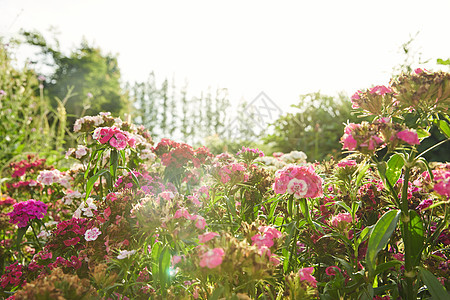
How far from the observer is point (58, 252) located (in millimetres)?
1763

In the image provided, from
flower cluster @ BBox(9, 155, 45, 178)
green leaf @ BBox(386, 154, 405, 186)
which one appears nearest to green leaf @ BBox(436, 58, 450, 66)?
green leaf @ BBox(386, 154, 405, 186)

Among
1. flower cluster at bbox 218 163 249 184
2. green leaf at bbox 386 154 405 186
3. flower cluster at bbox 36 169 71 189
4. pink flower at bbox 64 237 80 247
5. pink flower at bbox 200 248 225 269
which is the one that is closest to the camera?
pink flower at bbox 200 248 225 269

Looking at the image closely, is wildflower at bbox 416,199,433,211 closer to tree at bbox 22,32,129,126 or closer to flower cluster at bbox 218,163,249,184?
flower cluster at bbox 218,163,249,184

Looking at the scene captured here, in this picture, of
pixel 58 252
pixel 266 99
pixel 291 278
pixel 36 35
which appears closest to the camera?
pixel 291 278

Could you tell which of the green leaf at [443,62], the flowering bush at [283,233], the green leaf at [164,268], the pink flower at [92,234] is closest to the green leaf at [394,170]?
A: the flowering bush at [283,233]

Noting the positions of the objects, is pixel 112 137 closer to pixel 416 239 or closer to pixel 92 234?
pixel 92 234

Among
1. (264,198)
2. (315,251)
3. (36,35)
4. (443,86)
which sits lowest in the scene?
(315,251)

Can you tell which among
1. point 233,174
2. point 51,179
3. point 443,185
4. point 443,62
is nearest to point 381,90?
point 443,185

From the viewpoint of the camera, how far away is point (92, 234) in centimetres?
159

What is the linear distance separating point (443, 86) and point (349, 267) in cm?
80

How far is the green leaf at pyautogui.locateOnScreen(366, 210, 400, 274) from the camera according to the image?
1.09 m

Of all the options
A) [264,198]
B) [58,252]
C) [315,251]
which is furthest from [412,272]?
[58,252]

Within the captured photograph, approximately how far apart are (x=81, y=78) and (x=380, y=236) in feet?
→ 71.8

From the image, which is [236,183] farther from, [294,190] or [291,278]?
[291,278]
